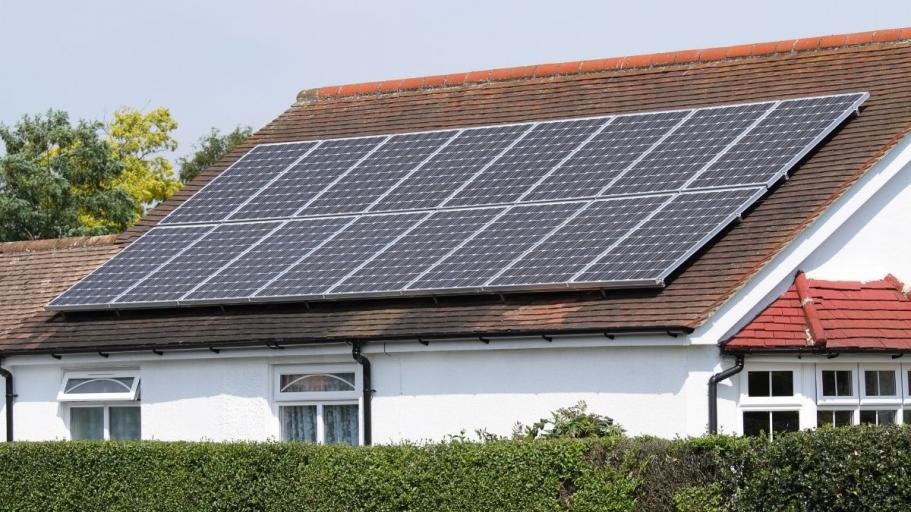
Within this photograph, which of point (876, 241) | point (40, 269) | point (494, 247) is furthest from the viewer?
point (40, 269)

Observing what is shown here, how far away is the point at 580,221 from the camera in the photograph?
21.7 meters

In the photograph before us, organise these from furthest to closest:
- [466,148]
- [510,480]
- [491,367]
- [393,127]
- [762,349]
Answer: [393,127] < [466,148] < [491,367] < [762,349] < [510,480]

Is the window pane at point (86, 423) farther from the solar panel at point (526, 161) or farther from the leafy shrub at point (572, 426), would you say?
the leafy shrub at point (572, 426)

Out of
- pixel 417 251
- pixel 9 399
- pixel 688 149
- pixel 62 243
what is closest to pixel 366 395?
pixel 417 251

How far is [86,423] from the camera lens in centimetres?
2414

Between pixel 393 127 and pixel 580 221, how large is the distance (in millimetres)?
6423

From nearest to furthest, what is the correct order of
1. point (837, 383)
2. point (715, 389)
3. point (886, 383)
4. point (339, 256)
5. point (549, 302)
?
point (715, 389) → point (837, 383) → point (886, 383) → point (549, 302) → point (339, 256)

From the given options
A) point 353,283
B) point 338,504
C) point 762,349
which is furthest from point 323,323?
point 762,349

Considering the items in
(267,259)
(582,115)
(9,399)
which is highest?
(582,115)

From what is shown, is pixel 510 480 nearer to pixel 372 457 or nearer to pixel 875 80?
pixel 372 457

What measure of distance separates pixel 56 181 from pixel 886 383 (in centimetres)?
2602

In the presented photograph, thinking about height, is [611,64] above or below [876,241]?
above

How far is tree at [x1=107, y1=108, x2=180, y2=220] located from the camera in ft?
175

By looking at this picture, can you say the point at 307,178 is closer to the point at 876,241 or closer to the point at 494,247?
the point at 494,247
